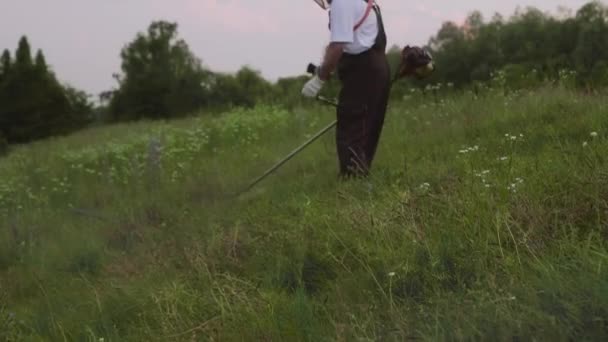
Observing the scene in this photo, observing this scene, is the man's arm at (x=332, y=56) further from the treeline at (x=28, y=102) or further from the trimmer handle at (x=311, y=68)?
the treeline at (x=28, y=102)

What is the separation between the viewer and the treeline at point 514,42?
12.0 m

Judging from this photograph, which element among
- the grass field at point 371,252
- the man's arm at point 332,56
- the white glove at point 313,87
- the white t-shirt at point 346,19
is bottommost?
the grass field at point 371,252

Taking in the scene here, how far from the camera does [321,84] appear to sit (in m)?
5.25

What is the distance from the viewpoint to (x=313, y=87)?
522 cm

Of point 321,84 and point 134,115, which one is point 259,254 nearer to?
point 321,84

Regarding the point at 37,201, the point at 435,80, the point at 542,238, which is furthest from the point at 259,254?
the point at 435,80

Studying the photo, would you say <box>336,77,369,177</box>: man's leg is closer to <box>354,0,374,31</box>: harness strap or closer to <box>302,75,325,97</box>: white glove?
<box>302,75,325,97</box>: white glove

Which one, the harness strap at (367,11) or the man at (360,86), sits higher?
the harness strap at (367,11)

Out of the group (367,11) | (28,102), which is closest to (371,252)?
(367,11)

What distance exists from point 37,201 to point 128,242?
3063mm

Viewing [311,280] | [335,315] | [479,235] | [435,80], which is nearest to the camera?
[335,315]

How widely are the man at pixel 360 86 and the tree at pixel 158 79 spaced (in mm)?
42835

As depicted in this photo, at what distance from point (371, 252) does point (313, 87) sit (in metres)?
2.30

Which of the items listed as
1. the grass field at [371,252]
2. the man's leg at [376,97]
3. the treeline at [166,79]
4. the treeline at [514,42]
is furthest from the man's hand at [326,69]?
the treeline at [166,79]
